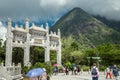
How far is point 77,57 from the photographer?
65.6 metres

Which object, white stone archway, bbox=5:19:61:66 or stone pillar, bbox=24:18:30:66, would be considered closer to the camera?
white stone archway, bbox=5:19:61:66

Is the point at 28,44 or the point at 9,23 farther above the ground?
the point at 9,23

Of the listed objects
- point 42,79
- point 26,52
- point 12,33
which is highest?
point 12,33

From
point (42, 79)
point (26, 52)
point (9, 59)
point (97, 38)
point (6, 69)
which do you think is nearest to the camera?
point (42, 79)

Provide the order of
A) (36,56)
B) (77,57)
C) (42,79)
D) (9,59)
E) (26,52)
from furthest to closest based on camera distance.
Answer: (77,57)
(36,56)
(26,52)
(9,59)
(42,79)

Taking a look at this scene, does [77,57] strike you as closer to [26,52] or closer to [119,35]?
[26,52]

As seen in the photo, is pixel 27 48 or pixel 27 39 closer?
pixel 27 48

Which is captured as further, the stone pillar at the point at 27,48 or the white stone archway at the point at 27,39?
the stone pillar at the point at 27,48

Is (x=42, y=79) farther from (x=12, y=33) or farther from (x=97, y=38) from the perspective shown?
(x=97, y=38)

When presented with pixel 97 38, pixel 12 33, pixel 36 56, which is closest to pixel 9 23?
pixel 12 33

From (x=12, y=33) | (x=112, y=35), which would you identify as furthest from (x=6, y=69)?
(x=112, y=35)

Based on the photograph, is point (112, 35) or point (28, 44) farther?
point (112, 35)

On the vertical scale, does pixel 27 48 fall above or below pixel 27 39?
below

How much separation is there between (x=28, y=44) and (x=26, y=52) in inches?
47.5
